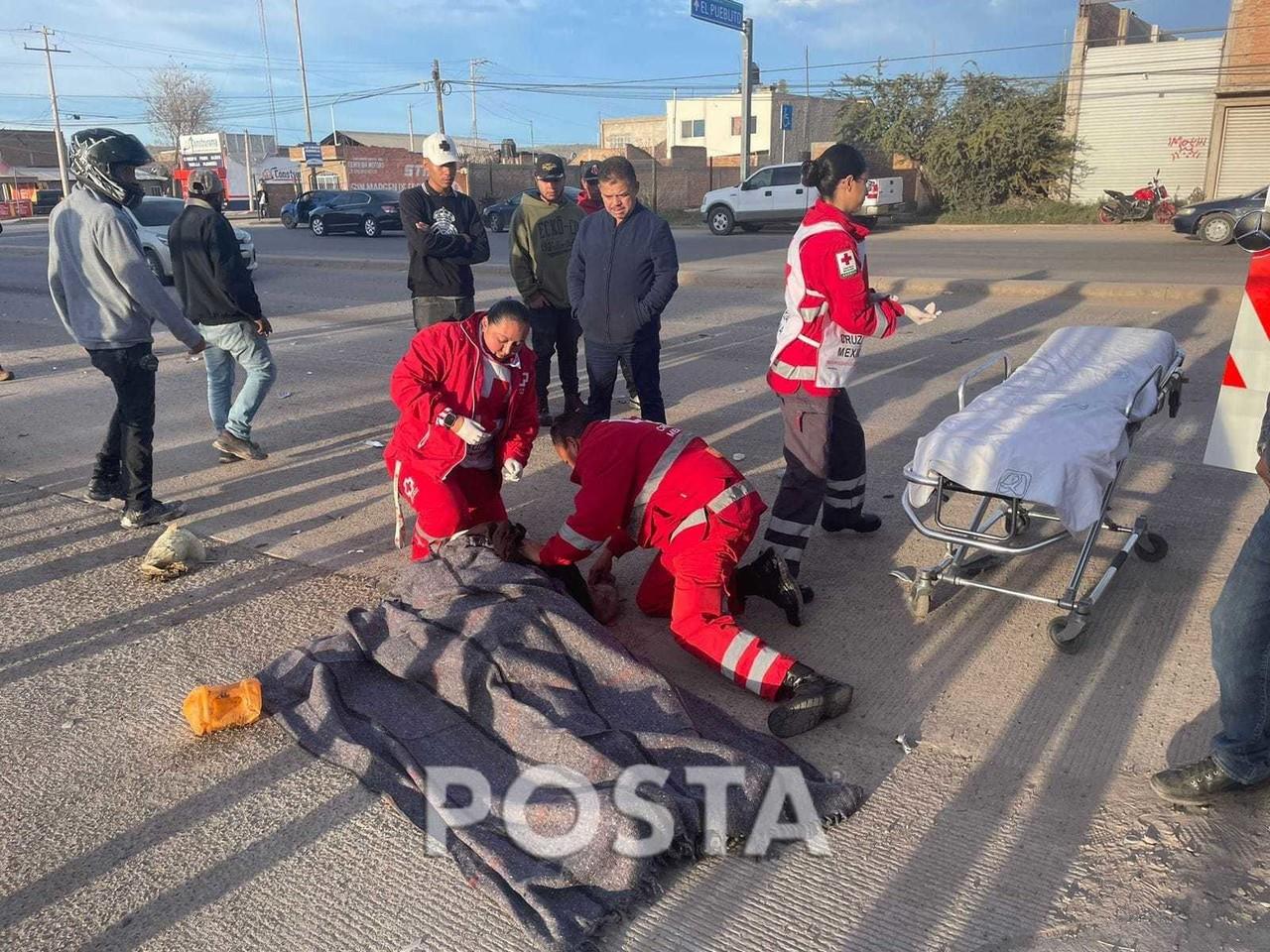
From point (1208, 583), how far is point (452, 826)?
352cm

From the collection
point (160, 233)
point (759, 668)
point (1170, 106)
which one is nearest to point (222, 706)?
point (759, 668)

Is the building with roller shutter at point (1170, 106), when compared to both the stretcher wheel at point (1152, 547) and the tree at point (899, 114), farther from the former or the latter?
the stretcher wheel at point (1152, 547)

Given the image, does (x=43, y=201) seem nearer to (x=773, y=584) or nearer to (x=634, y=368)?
(x=634, y=368)

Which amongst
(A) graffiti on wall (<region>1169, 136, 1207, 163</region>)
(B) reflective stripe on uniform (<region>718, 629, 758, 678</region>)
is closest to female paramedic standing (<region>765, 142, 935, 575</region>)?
(B) reflective stripe on uniform (<region>718, 629, 758, 678</region>)

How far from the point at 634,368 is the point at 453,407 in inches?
75.0

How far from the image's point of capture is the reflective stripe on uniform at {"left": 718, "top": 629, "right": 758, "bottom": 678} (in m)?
Result: 3.55

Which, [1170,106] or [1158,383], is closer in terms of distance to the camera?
[1158,383]

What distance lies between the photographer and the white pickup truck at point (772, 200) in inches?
988

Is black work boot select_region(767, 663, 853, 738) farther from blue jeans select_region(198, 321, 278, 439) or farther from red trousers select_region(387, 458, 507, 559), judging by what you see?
blue jeans select_region(198, 321, 278, 439)

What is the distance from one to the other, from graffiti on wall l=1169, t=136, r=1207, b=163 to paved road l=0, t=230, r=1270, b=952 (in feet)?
87.1

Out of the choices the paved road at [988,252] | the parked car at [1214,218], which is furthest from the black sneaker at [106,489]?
the parked car at [1214,218]

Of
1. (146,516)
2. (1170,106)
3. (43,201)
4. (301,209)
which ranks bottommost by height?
(146,516)

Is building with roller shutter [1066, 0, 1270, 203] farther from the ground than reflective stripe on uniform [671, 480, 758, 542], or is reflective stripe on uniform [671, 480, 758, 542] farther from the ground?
building with roller shutter [1066, 0, 1270, 203]

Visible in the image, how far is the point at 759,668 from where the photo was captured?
350 cm
